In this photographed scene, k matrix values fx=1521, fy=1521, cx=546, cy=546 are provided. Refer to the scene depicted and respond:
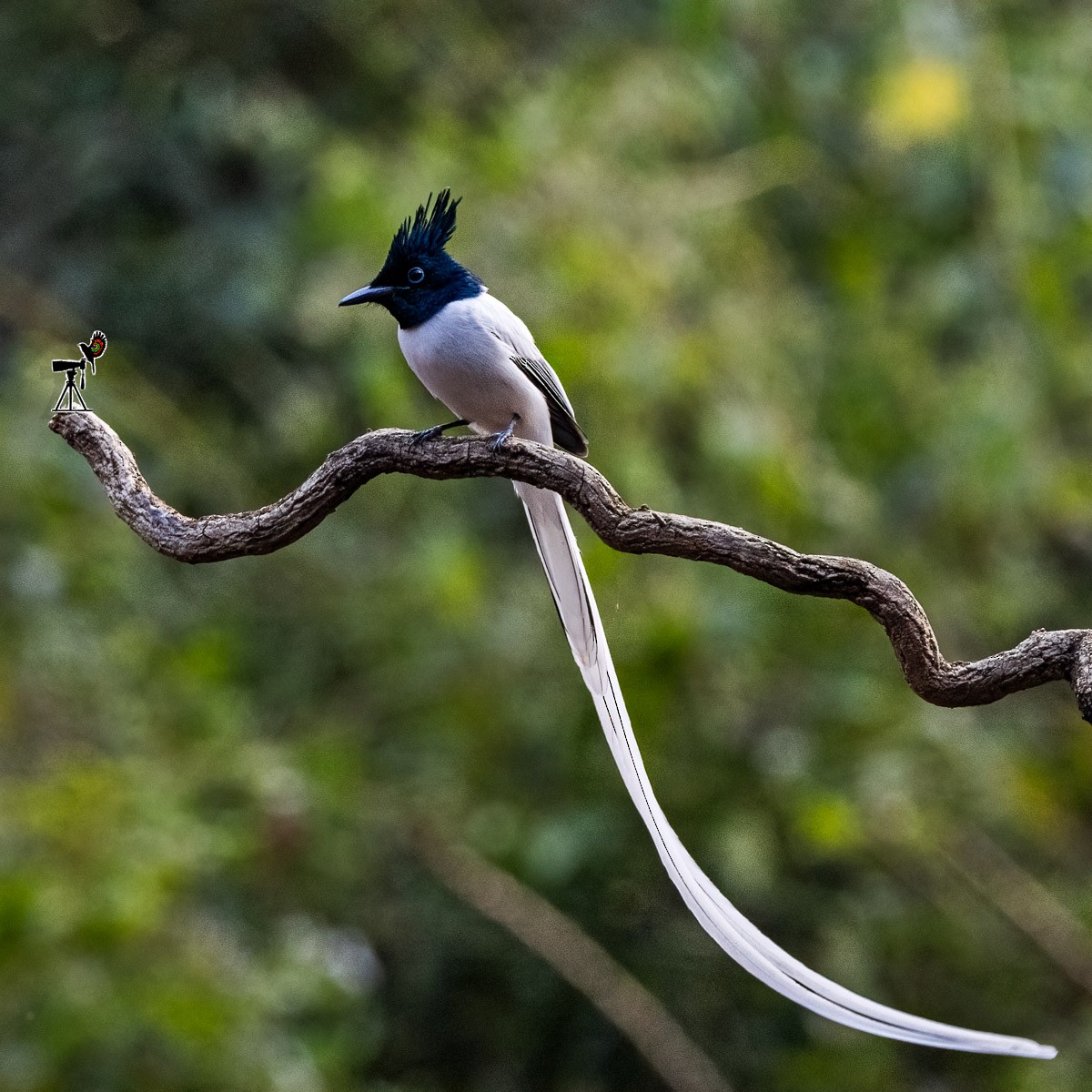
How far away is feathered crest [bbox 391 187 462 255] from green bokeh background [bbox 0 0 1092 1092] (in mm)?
1205

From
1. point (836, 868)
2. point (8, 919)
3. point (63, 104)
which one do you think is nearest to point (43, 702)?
point (8, 919)

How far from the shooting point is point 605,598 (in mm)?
3244

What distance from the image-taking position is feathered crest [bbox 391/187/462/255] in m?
2.00

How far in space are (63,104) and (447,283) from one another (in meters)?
2.75

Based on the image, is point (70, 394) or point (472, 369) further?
point (472, 369)

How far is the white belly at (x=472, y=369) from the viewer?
1948 millimetres

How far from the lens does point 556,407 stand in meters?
2.09

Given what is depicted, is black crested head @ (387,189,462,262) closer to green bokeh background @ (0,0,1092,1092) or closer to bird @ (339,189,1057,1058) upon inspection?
bird @ (339,189,1057,1058)

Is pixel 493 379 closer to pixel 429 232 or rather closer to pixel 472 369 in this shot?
pixel 472 369

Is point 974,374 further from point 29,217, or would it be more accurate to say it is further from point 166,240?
point 29,217

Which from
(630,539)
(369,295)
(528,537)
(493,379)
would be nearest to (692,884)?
(630,539)

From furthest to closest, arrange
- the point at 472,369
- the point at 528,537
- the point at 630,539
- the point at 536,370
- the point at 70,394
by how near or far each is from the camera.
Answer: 1. the point at 528,537
2. the point at 536,370
3. the point at 472,369
4. the point at 70,394
5. the point at 630,539

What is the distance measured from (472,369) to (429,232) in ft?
0.72

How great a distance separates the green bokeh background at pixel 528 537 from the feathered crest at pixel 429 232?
121 centimetres
